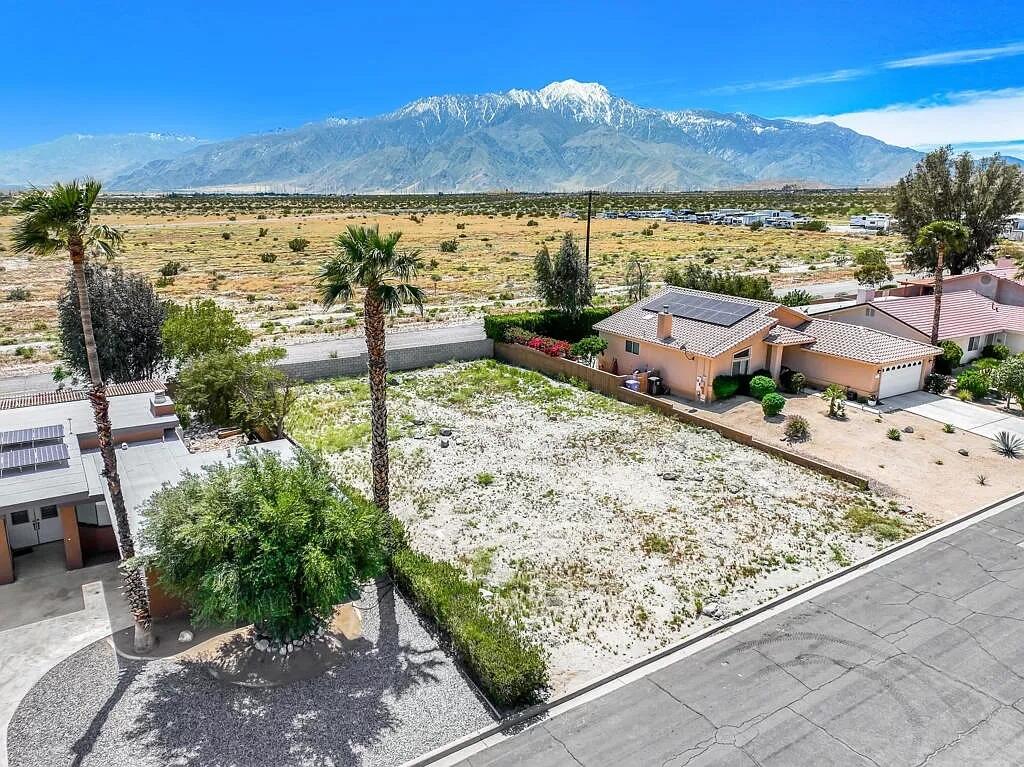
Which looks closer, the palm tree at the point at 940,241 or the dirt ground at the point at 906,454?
the dirt ground at the point at 906,454

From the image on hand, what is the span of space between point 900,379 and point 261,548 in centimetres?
3089

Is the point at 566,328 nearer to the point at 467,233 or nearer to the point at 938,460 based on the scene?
the point at 938,460

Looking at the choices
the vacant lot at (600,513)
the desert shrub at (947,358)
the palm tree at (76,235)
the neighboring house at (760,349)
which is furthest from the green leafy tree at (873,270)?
the palm tree at (76,235)

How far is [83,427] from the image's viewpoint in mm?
A: 21344

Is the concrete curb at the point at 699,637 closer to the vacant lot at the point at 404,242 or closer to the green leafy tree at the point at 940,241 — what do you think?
the green leafy tree at the point at 940,241

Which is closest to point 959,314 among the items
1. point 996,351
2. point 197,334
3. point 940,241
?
point 996,351

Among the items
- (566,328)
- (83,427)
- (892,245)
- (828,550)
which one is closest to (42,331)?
(83,427)

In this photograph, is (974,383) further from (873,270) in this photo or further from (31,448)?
(31,448)

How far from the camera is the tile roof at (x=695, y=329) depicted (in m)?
32.1

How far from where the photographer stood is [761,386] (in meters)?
32.1

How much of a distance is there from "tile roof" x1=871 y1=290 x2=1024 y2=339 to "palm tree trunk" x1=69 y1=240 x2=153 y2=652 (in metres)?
38.4

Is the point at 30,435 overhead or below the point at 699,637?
overhead

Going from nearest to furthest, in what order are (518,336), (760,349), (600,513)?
(600,513), (760,349), (518,336)

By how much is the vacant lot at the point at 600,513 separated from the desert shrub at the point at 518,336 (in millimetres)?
7911
